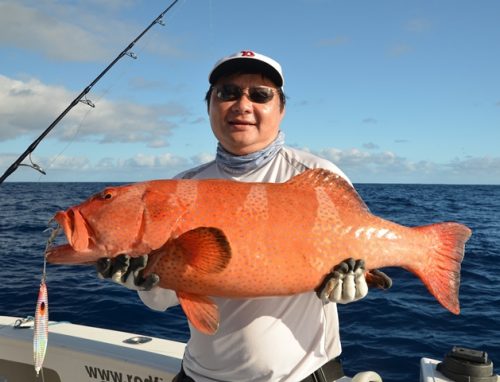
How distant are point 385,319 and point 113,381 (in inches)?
219

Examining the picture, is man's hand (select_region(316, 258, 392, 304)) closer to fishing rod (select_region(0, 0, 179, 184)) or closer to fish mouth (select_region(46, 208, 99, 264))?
fish mouth (select_region(46, 208, 99, 264))

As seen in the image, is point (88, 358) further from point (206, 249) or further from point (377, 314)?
point (377, 314)

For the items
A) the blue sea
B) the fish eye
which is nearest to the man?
the fish eye

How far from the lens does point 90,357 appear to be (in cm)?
439

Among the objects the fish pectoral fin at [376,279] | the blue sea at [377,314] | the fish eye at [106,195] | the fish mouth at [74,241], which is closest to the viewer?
the fish mouth at [74,241]

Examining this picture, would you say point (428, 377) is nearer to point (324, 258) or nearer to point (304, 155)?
point (324, 258)

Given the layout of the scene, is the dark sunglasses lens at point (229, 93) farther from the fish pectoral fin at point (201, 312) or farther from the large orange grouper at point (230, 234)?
the fish pectoral fin at point (201, 312)

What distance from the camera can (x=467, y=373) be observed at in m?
3.55

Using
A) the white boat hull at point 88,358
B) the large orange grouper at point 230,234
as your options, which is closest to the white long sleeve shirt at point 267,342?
the large orange grouper at point 230,234

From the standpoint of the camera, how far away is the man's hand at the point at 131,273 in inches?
101

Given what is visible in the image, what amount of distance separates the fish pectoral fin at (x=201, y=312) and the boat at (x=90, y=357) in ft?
5.46

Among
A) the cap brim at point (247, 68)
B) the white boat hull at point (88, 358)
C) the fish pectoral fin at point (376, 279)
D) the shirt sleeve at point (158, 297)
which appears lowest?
the white boat hull at point (88, 358)

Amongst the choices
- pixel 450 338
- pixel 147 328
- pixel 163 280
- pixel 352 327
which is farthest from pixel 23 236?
pixel 163 280

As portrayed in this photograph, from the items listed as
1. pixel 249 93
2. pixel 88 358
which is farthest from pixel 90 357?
pixel 249 93
